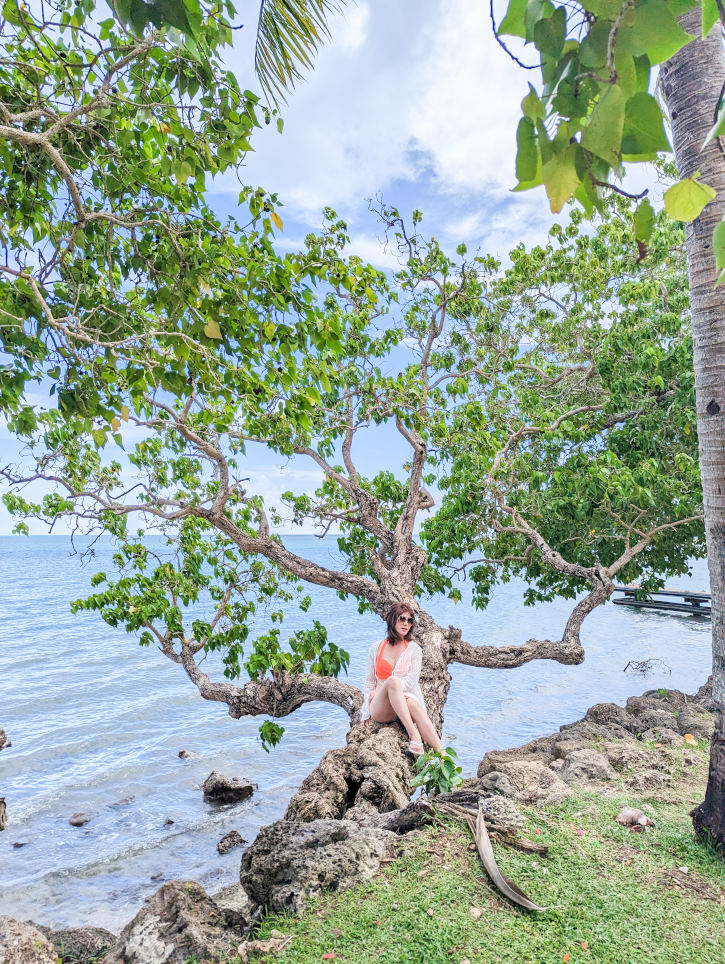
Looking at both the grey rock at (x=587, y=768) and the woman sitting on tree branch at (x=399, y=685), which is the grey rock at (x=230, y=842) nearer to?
the woman sitting on tree branch at (x=399, y=685)

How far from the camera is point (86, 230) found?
158 inches

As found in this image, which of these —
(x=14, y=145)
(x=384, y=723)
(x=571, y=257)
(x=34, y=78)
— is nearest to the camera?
(x=34, y=78)

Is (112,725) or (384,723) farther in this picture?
(112,725)

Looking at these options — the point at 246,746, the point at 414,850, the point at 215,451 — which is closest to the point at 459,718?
the point at 246,746

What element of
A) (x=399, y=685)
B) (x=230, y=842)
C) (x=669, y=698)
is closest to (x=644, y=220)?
(x=399, y=685)

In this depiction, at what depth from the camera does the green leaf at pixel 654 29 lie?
727mm

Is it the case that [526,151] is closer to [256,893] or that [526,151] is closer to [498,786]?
[256,893]

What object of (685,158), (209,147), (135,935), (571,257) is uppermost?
(571,257)

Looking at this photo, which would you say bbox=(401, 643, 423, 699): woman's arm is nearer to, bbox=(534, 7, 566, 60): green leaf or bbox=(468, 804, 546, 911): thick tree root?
bbox=(468, 804, 546, 911): thick tree root

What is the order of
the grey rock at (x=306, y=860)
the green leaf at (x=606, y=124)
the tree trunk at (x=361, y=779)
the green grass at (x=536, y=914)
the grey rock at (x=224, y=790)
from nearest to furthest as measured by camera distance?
1. the green leaf at (x=606, y=124)
2. the green grass at (x=536, y=914)
3. the grey rock at (x=306, y=860)
4. the tree trunk at (x=361, y=779)
5. the grey rock at (x=224, y=790)

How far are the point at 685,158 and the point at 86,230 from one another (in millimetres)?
3605

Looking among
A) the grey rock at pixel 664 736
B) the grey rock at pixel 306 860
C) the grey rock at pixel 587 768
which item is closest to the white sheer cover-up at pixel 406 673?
the grey rock at pixel 587 768

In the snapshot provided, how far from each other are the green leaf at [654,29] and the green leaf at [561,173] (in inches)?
5.1

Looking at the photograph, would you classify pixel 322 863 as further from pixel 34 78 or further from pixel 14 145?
pixel 14 145
